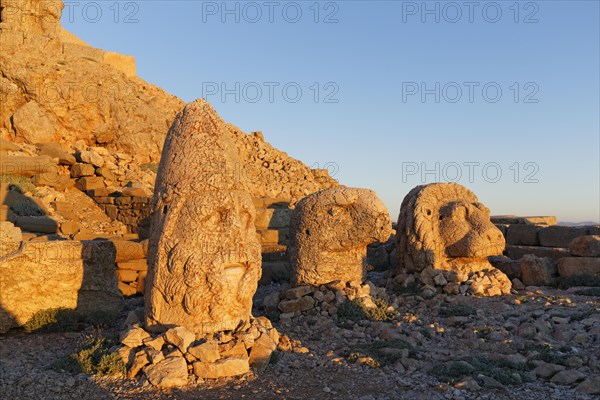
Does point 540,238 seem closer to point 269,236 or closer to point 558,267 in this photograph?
point 558,267

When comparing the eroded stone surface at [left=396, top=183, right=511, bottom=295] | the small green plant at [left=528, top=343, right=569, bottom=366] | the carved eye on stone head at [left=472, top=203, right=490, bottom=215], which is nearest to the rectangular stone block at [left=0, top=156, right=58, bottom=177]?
the eroded stone surface at [left=396, top=183, right=511, bottom=295]

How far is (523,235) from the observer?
12.8 m

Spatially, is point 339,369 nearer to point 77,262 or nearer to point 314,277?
point 314,277

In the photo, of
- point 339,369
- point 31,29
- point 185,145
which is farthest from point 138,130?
point 339,369

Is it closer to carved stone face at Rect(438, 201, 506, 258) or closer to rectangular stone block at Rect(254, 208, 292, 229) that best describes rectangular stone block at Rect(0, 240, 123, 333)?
carved stone face at Rect(438, 201, 506, 258)

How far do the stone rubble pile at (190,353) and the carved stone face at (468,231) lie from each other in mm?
4962

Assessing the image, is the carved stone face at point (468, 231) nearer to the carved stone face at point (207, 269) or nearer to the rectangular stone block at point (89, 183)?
the carved stone face at point (207, 269)

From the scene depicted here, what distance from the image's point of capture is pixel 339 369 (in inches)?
201

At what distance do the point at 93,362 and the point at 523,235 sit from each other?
10999mm

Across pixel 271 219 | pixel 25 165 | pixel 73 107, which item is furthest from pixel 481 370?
pixel 73 107

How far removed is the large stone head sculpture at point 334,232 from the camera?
7840 mm

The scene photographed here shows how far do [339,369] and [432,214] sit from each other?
4.90 metres

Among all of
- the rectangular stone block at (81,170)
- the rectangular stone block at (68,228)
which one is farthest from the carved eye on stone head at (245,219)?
the rectangular stone block at (81,170)

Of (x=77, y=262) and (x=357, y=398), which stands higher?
(x=77, y=262)
